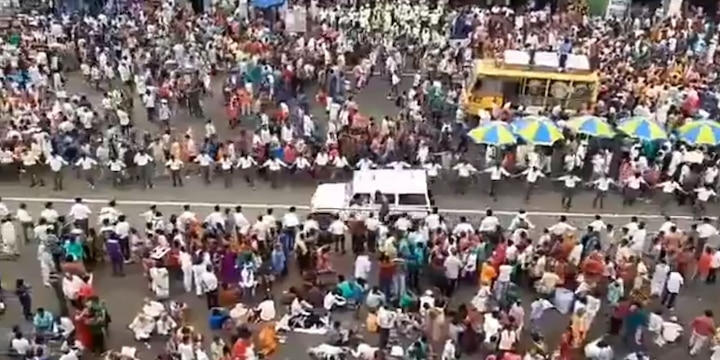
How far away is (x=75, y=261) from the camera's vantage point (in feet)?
51.9

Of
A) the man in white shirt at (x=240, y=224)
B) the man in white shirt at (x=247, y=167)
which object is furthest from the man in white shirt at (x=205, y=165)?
the man in white shirt at (x=240, y=224)

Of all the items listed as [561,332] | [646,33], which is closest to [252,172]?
[561,332]

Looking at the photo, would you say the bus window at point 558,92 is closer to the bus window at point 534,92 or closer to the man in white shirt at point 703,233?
the bus window at point 534,92

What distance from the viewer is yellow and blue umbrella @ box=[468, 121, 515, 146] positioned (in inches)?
774

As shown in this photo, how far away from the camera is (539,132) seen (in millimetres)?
19750

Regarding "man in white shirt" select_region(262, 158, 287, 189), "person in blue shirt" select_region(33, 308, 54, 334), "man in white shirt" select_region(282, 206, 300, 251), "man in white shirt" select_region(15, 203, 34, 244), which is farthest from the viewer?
"man in white shirt" select_region(262, 158, 287, 189)

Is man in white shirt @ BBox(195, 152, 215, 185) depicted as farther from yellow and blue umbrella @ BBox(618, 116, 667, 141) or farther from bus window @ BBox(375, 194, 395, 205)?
yellow and blue umbrella @ BBox(618, 116, 667, 141)

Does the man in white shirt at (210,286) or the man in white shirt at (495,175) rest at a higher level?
the man in white shirt at (495,175)

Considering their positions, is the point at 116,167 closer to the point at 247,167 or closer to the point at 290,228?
the point at 247,167

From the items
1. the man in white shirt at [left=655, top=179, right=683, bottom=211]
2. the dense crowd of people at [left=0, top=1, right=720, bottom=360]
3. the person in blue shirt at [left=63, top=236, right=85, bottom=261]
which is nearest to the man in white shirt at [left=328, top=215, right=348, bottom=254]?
the dense crowd of people at [left=0, top=1, right=720, bottom=360]

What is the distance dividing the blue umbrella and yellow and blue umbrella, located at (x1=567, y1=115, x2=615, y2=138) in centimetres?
1273

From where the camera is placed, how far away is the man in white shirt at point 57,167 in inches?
765

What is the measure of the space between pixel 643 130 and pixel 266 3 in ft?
46.8

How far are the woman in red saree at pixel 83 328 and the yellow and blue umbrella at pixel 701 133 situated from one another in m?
13.4
